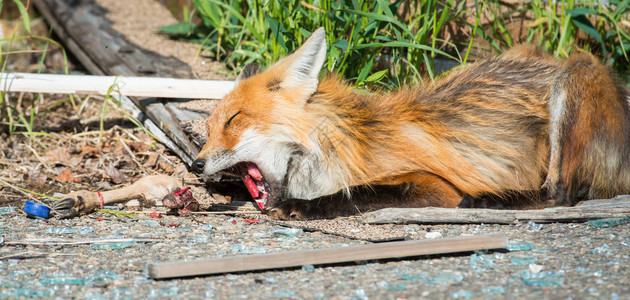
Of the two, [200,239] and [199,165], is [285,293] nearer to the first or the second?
[200,239]

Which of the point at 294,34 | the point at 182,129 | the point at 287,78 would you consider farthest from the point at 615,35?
the point at 182,129

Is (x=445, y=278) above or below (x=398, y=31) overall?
below

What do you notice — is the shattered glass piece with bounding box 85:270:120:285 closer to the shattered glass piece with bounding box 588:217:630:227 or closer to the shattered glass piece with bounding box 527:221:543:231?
the shattered glass piece with bounding box 527:221:543:231

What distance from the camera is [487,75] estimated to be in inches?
158

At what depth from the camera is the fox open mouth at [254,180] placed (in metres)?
3.78

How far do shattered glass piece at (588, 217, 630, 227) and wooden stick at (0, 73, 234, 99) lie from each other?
2859 mm

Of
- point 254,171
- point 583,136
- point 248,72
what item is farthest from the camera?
point 248,72

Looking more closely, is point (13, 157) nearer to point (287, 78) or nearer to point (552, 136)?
point (287, 78)

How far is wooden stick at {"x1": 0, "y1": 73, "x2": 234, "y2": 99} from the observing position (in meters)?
4.88

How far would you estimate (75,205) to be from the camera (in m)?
3.52

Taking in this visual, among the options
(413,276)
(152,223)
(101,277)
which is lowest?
(152,223)

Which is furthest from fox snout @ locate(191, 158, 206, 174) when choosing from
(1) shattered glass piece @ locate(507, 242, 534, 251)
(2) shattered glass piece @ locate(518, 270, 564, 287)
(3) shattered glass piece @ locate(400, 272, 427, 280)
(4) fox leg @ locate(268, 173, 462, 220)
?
(2) shattered glass piece @ locate(518, 270, 564, 287)

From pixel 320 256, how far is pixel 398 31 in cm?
234

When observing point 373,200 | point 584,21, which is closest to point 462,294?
point 373,200
